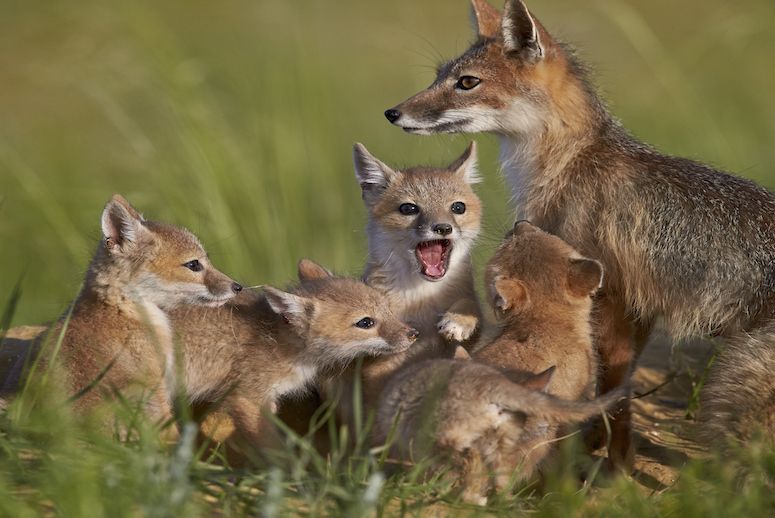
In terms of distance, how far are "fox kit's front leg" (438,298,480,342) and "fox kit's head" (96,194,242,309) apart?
129 centimetres

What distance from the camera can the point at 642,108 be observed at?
825 inches

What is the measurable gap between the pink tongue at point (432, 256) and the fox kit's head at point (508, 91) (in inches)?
36.0

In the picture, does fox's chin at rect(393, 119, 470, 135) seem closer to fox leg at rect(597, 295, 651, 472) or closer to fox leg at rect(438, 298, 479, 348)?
fox leg at rect(438, 298, 479, 348)

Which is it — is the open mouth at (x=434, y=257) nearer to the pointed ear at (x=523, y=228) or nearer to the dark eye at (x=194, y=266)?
the pointed ear at (x=523, y=228)

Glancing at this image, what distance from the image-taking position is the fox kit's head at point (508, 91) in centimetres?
744

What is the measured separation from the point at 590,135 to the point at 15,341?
442 cm

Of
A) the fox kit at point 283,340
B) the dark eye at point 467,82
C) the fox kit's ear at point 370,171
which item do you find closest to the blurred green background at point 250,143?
the dark eye at point 467,82

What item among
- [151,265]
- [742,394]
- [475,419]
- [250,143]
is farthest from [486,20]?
[250,143]

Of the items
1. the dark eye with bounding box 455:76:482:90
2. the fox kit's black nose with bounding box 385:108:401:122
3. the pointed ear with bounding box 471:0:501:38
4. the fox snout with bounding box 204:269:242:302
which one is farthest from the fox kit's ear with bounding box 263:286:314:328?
the pointed ear with bounding box 471:0:501:38

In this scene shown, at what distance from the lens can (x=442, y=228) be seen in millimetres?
6953

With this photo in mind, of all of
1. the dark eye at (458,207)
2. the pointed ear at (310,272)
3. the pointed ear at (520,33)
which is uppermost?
the pointed ear at (520,33)

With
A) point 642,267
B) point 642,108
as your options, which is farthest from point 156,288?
point 642,108

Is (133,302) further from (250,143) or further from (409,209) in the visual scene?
(250,143)

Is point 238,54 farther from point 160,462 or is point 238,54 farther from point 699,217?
point 160,462
